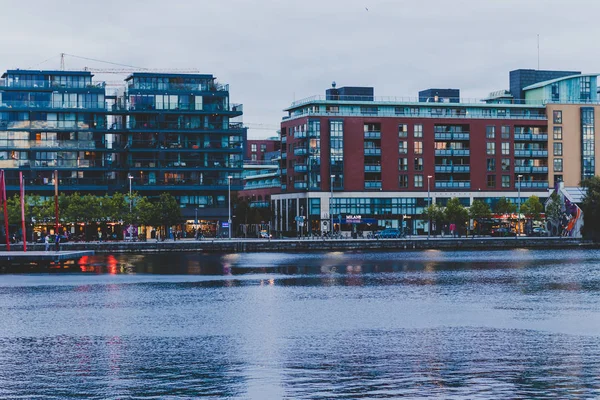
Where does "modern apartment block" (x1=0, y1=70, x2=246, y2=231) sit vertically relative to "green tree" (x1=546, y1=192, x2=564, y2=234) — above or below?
above

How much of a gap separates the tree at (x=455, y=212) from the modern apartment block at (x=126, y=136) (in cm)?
4064

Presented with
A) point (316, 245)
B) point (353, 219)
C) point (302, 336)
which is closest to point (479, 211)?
point (353, 219)

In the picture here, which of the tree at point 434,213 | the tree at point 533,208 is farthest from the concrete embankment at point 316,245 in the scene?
the tree at point 434,213

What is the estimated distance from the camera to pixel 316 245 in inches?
6201

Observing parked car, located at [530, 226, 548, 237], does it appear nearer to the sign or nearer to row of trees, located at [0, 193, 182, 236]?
the sign

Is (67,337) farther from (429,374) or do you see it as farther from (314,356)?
(429,374)

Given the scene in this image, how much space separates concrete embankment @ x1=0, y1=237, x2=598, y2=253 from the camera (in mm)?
148250

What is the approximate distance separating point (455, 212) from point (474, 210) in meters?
5.90

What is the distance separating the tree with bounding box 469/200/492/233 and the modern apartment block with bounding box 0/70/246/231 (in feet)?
148

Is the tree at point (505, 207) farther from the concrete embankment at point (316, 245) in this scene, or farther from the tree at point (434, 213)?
the concrete embankment at point (316, 245)

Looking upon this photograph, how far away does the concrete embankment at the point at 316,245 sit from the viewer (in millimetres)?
148250

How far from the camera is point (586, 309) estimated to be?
5784 centimetres

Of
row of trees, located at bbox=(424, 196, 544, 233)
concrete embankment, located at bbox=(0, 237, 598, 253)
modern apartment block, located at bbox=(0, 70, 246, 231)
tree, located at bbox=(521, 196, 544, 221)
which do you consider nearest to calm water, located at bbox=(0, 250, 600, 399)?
concrete embankment, located at bbox=(0, 237, 598, 253)

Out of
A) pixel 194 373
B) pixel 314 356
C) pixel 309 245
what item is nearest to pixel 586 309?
pixel 314 356
